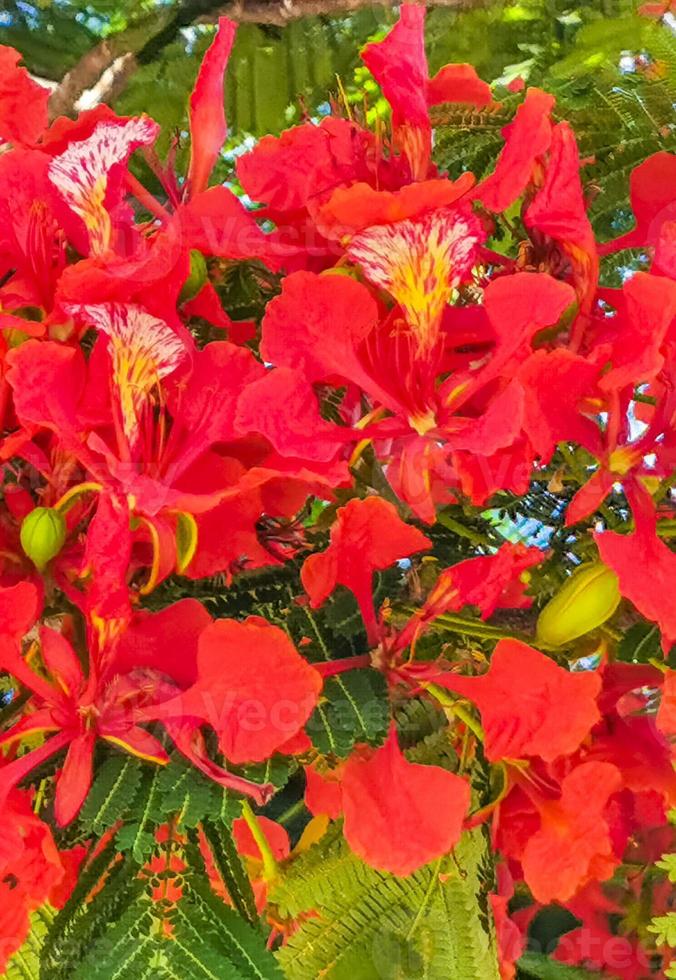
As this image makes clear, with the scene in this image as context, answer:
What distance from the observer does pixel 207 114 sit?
652 mm

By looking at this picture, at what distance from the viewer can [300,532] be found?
67 centimetres

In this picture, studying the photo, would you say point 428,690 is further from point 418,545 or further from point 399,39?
point 399,39

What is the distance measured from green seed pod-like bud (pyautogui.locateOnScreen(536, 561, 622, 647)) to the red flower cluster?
0.03m

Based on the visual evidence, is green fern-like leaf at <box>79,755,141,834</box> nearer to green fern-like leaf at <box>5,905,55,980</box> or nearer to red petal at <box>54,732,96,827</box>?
red petal at <box>54,732,96,827</box>

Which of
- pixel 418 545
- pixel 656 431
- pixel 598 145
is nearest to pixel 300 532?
pixel 418 545

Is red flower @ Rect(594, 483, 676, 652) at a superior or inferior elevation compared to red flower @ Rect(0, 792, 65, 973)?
superior

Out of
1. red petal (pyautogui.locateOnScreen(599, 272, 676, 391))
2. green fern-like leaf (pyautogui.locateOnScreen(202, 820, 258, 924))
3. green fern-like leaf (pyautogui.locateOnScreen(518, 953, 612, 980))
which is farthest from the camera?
green fern-like leaf (pyautogui.locateOnScreen(518, 953, 612, 980))

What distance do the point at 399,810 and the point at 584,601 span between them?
0.15 metres

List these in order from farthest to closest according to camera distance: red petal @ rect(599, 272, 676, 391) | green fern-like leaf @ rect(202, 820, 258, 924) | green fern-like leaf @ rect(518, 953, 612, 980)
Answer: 1. green fern-like leaf @ rect(518, 953, 612, 980)
2. green fern-like leaf @ rect(202, 820, 258, 924)
3. red petal @ rect(599, 272, 676, 391)

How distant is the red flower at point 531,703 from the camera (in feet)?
1.82

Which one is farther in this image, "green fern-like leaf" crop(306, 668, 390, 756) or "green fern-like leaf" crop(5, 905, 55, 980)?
"green fern-like leaf" crop(5, 905, 55, 980)

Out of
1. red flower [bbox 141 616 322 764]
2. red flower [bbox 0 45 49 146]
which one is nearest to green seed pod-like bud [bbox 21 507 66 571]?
red flower [bbox 141 616 322 764]

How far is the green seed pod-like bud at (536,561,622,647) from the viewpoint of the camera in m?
0.58

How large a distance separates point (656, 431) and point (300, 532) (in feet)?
0.73
